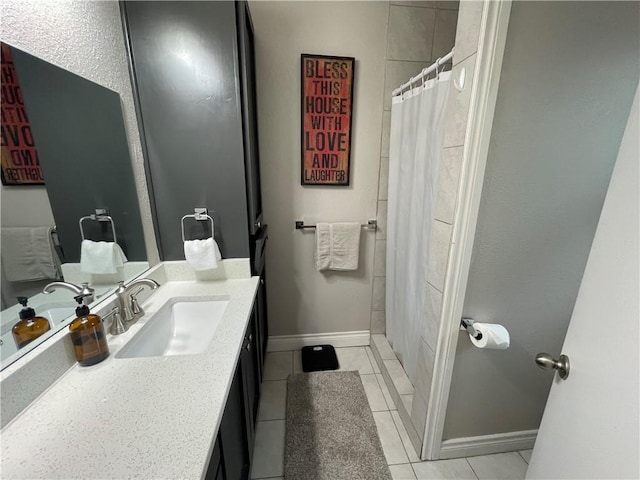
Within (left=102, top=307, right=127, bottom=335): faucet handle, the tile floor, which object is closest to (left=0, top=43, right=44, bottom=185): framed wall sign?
(left=102, top=307, right=127, bottom=335): faucet handle

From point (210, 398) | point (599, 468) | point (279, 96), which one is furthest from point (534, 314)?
point (279, 96)

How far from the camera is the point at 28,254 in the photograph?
0.69 meters

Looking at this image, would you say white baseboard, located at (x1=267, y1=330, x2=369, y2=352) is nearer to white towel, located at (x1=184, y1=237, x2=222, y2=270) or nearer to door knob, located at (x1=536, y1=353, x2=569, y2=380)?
white towel, located at (x1=184, y1=237, x2=222, y2=270)

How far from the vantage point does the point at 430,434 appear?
49.6 inches

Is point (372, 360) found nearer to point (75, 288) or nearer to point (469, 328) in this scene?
point (469, 328)

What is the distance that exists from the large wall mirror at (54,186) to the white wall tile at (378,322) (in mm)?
1715

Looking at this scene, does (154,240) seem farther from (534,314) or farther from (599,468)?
(534,314)

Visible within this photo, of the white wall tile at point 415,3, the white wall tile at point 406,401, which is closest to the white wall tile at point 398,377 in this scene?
the white wall tile at point 406,401

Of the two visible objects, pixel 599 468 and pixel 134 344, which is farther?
pixel 134 344

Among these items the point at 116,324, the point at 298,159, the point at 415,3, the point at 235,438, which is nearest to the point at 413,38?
the point at 415,3

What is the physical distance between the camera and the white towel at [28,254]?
0.64 m

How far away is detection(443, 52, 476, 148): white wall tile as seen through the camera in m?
0.88

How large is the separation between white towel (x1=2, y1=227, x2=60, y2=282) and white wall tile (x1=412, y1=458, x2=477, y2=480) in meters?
1.75

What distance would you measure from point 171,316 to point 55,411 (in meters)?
0.56
